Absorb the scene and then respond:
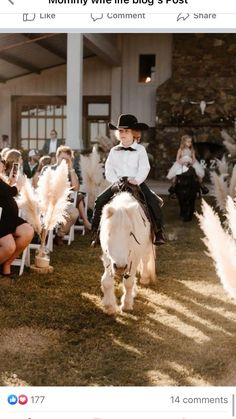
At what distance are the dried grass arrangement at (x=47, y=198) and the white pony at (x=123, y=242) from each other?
0.75m

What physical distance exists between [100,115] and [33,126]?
1.64 metres

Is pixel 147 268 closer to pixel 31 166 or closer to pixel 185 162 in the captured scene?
pixel 31 166

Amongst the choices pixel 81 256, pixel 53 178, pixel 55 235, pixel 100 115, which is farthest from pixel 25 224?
pixel 100 115

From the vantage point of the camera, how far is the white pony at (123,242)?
304cm

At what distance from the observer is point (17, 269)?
181 inches

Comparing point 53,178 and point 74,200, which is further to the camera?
point 74,200

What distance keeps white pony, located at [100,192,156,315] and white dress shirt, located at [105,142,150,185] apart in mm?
294

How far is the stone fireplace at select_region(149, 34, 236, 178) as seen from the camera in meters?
11.8

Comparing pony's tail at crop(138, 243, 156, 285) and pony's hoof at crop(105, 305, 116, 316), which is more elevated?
pony's tail at crop(138, 243, 156, 285)

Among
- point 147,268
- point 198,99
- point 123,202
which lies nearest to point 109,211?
point 123,202

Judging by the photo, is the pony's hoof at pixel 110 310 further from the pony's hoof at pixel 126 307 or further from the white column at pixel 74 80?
the white column at pixel 74 80

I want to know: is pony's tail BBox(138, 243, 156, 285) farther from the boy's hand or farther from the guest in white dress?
the guest in white dress
